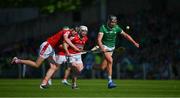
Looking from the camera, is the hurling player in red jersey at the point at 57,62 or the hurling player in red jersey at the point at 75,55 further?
the hurling player in red jersey at the point at 75,55

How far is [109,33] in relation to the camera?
116 ft

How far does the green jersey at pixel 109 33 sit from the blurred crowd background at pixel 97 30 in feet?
46.8

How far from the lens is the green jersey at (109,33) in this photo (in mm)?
35125

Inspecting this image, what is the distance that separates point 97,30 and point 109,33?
24.0 metres

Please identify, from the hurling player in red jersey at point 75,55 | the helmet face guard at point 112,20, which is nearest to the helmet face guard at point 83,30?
the hurling player in red jersey at point 75,55

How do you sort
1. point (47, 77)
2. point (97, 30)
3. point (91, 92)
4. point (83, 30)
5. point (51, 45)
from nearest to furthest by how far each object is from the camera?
point (91, 92)
point (47, 77)
point (51, 45)
point (83, 30)
point (97, 30)

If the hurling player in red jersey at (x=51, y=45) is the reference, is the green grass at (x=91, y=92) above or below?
below

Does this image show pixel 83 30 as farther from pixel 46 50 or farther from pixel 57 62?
pixel 46 50

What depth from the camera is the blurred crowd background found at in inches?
2046

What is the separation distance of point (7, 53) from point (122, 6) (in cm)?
968

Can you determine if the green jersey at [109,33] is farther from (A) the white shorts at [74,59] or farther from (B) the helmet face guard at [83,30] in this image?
(A) the white shorts at [74,59]

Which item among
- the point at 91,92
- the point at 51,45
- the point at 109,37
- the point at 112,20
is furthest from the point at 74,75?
the point at 91,92

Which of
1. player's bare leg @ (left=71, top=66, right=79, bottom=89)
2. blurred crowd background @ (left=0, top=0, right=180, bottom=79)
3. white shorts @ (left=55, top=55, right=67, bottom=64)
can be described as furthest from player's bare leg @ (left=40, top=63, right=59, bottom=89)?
blurred crowd background @ (left=0, top=0, right=180, bottom=79)

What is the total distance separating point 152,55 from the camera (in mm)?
53281
